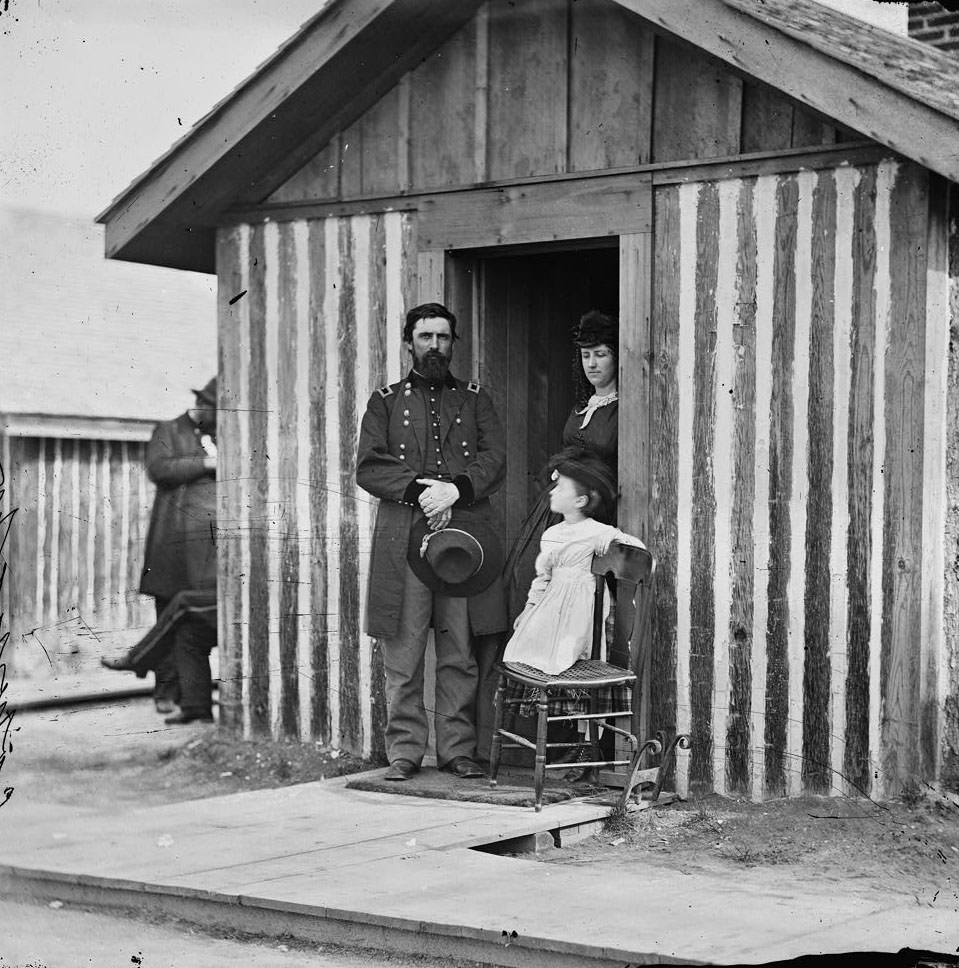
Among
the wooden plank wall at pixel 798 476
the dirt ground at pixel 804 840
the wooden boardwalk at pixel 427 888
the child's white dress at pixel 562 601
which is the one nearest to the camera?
the wooden boardwalk at pixel 427 888

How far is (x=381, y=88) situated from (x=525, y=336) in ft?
5.00

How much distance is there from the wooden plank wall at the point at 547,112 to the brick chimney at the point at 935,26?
377 centimetres

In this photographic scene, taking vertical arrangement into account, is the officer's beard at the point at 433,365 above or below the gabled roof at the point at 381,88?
below

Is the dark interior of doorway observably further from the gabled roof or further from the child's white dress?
the gabled roof

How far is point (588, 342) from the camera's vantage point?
858cm

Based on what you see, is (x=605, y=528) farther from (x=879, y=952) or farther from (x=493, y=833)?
(x=879, y=952)

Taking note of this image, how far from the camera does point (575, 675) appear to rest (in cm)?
779

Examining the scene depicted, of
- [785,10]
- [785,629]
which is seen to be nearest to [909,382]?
[785,629]

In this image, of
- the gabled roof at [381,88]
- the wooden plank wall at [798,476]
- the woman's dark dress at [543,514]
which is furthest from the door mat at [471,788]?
the gabled roof at [381,88]

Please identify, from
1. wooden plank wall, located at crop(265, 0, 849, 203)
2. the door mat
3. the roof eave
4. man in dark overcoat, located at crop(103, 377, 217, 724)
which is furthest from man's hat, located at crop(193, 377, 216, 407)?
the roof eave

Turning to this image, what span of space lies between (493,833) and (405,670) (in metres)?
1.54

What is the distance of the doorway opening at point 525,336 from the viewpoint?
898 cm

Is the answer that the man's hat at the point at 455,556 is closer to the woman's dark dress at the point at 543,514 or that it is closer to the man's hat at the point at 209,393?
the woman's dark dress at the point at 543,514

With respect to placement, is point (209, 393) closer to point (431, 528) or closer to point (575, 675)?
point (431, 528)
